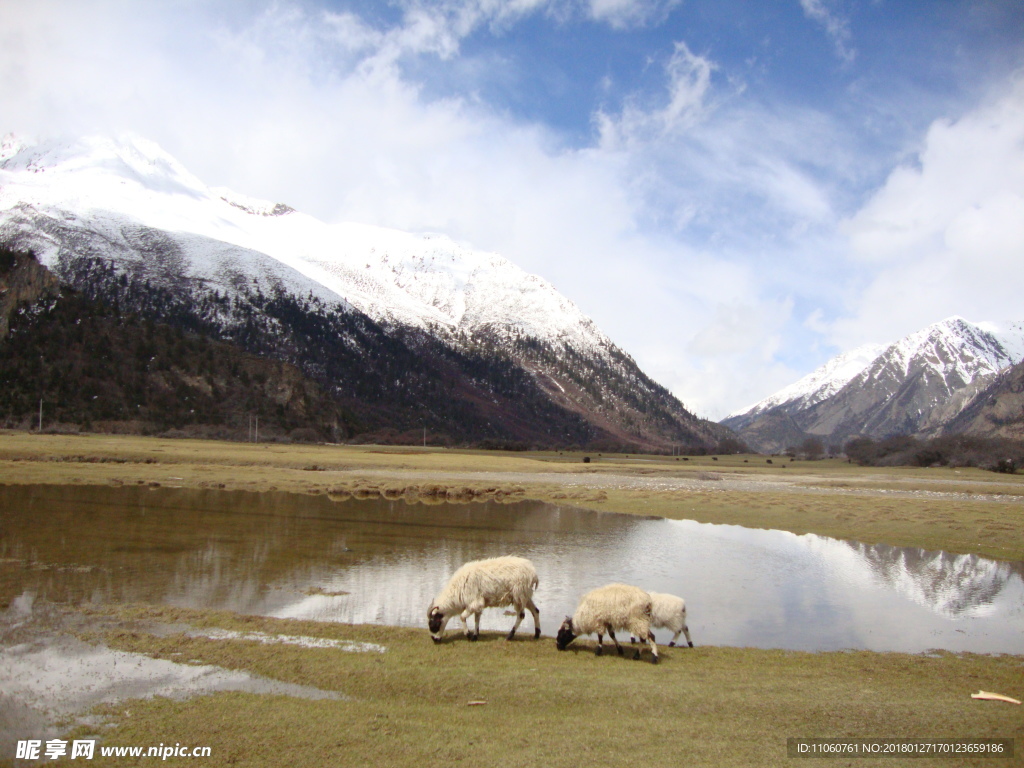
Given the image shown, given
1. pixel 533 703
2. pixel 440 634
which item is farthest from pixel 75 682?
pixel 533 703

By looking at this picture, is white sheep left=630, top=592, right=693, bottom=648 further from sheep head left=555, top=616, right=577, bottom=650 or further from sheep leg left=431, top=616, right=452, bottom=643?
sheep leg left=431, top=616, right=452, bottom=643

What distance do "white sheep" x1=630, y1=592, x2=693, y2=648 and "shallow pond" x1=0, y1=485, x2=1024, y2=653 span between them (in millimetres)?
1014

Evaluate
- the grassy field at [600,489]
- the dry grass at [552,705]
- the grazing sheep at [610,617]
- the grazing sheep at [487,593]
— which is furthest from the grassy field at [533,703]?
the grassy field at [600,489]

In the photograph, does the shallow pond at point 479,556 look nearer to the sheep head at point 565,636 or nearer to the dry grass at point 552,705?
the sheep head at point 565,636

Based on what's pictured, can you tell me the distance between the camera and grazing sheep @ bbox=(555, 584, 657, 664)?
14.8 m

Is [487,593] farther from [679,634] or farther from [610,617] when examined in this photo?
[679,634]

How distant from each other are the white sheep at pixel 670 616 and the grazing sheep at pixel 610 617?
978 millimetres

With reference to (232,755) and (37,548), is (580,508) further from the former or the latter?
(232,755)

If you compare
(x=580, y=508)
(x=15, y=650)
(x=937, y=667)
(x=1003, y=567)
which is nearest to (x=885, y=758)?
(x=937, y=667)

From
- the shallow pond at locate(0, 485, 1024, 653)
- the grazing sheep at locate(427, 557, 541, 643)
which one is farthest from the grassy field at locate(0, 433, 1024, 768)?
the shallow pond at locate(0, 485, 1024, 653)

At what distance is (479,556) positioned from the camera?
25.7 metres

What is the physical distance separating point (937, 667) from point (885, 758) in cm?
654

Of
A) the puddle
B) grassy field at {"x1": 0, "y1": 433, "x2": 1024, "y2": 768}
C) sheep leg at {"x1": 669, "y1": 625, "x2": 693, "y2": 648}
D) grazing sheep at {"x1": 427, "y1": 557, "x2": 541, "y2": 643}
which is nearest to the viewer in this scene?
grassy field at {"x1": 0, "y1": 433, "x2": 1024, "y2": 768}

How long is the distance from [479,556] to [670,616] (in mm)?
11273
